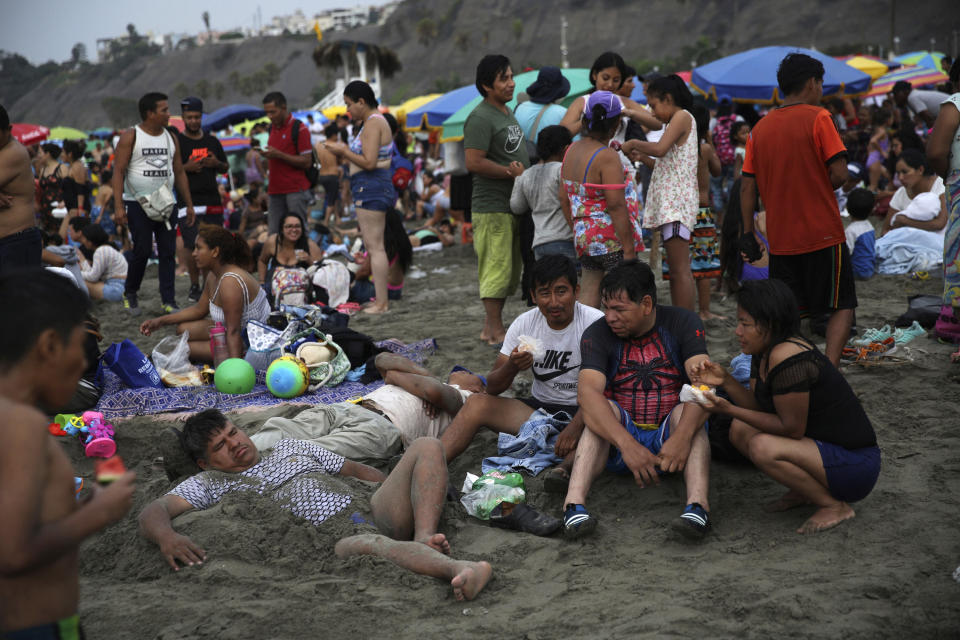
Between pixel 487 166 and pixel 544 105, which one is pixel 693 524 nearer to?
pixel 487 166

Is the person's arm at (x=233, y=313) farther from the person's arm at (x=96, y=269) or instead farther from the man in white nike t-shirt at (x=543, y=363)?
the person's arm at (x=96, y=269)

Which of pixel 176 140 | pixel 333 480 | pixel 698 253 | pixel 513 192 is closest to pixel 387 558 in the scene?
pixel 333 480

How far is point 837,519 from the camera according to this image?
129 inches

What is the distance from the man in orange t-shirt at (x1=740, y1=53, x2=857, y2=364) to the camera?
4594mm

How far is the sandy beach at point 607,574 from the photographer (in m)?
2.66

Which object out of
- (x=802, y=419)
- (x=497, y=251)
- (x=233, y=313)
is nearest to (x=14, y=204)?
(x=233, y=313)

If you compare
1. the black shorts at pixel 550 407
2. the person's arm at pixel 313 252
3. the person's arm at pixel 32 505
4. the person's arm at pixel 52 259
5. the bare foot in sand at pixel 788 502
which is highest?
the person's arm at pixel 32 505

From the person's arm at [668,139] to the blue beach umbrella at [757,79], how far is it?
8594 mm

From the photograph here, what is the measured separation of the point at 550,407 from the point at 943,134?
2766 millimetres

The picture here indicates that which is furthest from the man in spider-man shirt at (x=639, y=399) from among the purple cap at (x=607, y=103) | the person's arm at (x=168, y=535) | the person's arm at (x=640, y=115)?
the person's arm at (x=640, y=115)

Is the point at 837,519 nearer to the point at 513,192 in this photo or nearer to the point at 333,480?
the point at 333,480

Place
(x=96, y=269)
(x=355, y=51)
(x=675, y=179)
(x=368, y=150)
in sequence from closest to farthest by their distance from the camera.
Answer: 1. (x=675, y=179)
2. (x=368, y=150)
3. (x=96, y=269)
4. (x=355, y=51)

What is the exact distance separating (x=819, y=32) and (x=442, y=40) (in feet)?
137

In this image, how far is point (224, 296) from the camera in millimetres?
5770
